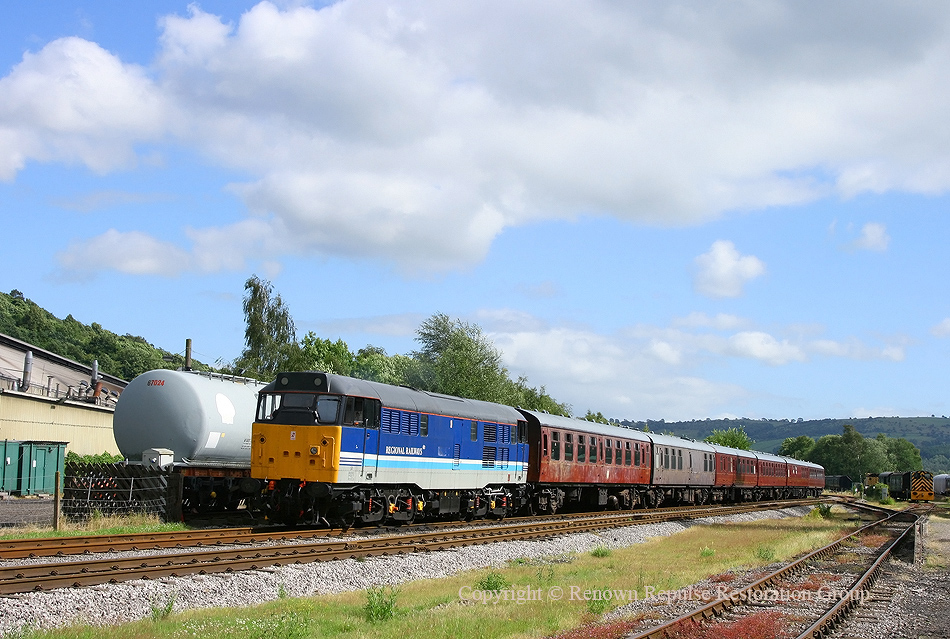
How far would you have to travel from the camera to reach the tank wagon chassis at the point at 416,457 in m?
22.2

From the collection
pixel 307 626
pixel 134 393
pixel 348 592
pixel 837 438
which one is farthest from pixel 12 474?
pixel 837 438

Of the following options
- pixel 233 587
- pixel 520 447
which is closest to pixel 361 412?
pixel 233 587

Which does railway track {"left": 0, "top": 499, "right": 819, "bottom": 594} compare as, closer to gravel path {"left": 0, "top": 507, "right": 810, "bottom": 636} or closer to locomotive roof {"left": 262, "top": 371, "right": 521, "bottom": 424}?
gravel path {"left": 0, "top": 507, "right": 810, "bottom": 636}

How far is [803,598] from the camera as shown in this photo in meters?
15.6

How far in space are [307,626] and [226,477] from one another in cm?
1552

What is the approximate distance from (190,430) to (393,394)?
6305 millimetres

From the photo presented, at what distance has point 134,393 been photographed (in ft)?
86.4

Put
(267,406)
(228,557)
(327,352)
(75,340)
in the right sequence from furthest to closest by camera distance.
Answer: (75,340), (327,352), (267,406), (228,557)

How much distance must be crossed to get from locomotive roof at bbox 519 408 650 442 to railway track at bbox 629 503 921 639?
12.6 m

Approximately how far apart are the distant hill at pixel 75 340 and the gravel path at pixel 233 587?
95.0 metres

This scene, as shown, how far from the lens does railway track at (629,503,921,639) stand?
12.4 metres

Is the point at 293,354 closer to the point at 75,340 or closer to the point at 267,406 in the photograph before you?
the point at 267,406

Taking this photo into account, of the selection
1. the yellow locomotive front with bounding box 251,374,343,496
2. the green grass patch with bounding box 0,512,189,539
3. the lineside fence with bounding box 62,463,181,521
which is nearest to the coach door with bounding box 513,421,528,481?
the yellow locomotive front with bounding box 251,374,343,496

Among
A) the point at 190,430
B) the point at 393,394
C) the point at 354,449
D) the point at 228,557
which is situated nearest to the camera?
the point at 228,557
